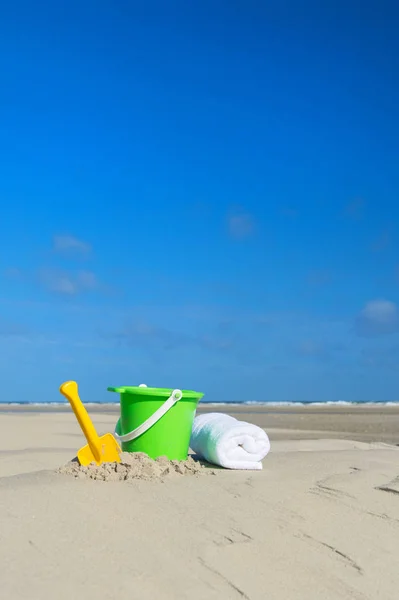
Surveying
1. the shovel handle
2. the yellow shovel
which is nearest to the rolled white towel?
the yellow shovel

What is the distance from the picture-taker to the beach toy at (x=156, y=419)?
5200mm

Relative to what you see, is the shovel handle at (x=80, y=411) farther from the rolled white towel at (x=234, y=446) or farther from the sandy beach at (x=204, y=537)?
the rolled white towel at (x=234, y=446)

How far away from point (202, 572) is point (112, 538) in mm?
632

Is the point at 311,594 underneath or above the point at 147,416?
underneath

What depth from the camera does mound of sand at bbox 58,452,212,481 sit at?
478 cm

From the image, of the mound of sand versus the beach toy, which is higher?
the beach toy

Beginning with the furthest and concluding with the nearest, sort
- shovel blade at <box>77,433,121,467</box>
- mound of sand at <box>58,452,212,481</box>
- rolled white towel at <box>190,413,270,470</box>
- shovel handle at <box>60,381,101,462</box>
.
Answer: rolled white towel at <box>190,413,270,470</box>, shovel blade at <box>77,433,121,467</box>, shovel handle at <box>60,381,101,462</box>, mound of sand at <box>58,452,212,481</box>

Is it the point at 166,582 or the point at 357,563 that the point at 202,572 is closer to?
the point at 166,582

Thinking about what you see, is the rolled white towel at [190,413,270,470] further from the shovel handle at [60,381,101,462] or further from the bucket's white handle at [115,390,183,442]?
the shovel handle at [60,381,101,462]

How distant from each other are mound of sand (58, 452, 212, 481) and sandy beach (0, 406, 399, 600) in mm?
136

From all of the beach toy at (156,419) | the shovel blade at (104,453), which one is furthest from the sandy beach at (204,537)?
the beach toy at (156,419)

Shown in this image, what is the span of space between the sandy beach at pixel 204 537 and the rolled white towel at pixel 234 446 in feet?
0.70

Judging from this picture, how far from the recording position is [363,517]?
416 centimetres

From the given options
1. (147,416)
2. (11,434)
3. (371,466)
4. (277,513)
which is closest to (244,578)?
(277,513)
